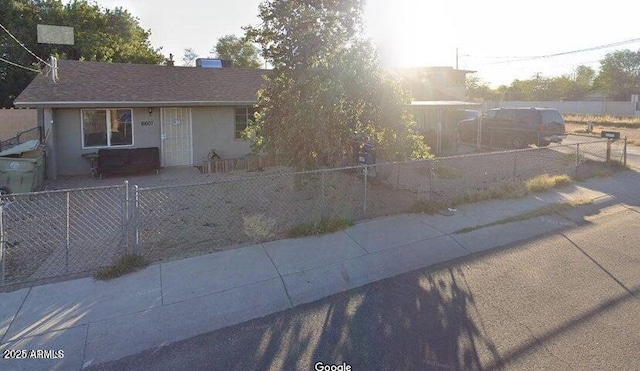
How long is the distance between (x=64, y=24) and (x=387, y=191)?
25324 millimetres

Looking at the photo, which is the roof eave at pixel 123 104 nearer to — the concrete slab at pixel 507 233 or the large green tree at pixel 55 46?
the concrete slab at pixel 507 233

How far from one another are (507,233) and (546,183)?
4.08 meters

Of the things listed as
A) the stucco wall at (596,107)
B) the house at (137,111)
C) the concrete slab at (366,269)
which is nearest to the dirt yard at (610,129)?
the stucco wall at (596,107)

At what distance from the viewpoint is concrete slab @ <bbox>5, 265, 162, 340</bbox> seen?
3910mm

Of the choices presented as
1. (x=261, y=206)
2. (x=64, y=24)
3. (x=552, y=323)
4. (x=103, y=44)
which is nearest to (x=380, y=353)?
(x=552, y=323)

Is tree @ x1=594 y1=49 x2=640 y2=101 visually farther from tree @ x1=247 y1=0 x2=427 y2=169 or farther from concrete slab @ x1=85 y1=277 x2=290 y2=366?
concrete slab @ x1=85 y1=277 x2=290 y2=366

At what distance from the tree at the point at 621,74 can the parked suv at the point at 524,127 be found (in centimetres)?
5466

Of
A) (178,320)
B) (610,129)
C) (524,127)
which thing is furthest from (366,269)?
(610,129)

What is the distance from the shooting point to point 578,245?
612cm

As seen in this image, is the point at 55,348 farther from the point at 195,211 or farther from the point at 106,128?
the point at 106,128

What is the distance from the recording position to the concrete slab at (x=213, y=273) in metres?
4.63

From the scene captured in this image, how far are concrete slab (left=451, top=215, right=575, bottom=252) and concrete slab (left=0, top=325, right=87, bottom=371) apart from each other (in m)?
5.13

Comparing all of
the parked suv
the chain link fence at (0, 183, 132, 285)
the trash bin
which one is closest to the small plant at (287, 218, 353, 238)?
the chain link fence at (0, 183, 132, 285)

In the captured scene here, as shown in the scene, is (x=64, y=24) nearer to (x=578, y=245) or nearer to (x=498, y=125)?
(x=498, y=125)
